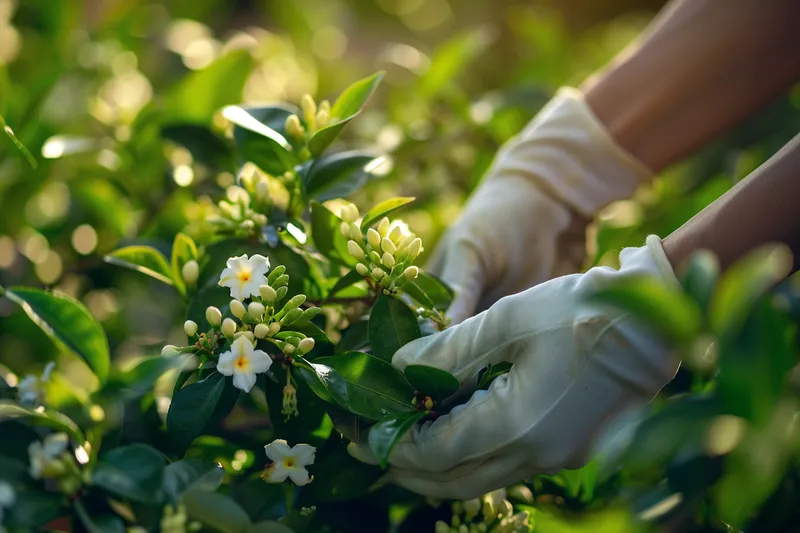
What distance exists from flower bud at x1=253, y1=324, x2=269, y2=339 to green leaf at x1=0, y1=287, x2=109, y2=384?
16 centimetres

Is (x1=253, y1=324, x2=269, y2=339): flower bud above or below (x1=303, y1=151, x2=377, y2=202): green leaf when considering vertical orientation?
below

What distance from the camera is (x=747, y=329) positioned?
555 mm

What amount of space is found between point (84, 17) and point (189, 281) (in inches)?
69.1

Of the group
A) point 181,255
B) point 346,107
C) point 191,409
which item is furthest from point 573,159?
point 191,409

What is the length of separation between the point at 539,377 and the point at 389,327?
0.17 metres

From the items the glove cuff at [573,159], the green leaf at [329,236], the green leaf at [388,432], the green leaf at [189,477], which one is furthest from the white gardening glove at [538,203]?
the green leaf at [189,477]

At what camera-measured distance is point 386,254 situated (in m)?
0.85

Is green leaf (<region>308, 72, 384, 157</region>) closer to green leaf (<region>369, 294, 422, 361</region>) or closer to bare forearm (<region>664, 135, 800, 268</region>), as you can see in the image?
green leaf (<region>369, 294, 422, 361</region>)

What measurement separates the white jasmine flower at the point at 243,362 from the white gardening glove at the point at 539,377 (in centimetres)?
15

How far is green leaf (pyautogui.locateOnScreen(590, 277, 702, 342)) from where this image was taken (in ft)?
1.86

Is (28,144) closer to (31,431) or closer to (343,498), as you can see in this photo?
(31,431)

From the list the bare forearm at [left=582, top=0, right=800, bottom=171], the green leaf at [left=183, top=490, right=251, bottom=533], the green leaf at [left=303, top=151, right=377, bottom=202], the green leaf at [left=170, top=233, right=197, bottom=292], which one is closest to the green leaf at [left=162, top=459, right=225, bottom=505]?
the green leaf at [left=183, top=490, right=251, bottom=533]

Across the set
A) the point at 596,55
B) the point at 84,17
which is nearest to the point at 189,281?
the point at 596,55

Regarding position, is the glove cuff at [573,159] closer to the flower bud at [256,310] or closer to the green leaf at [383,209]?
the green leaf at [383,209]
